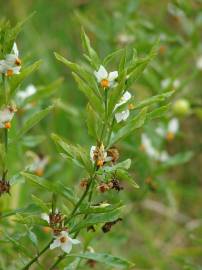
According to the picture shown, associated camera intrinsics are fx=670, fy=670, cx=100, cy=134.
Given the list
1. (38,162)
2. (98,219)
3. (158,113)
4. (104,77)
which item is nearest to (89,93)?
(104,77)

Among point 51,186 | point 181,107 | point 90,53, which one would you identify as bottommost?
point 51,186

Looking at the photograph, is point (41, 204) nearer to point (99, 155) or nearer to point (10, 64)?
point (99, 155)

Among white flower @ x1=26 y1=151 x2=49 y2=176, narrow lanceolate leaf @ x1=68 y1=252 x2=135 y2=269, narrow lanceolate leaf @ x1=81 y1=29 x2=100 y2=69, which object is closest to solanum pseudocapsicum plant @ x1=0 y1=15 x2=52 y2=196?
narrow lanceolate leaf @ x1=81 y1=29 x2=100 y2=69

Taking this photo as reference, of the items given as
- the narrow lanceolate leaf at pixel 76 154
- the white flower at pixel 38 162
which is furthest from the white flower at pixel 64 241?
the white flower at pixel 38 162

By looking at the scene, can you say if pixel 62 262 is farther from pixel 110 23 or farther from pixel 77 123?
pixel 110 23

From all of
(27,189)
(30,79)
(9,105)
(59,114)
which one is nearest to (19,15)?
(30,79)
